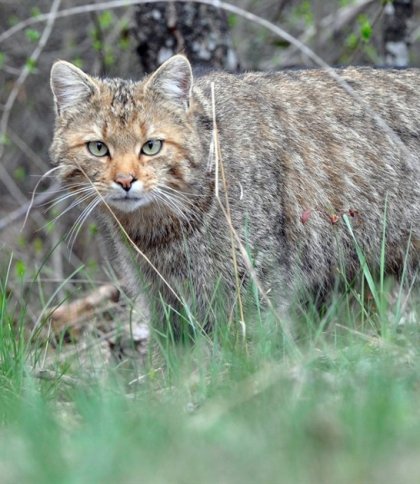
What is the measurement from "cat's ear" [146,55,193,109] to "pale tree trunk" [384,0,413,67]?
2.99 metres

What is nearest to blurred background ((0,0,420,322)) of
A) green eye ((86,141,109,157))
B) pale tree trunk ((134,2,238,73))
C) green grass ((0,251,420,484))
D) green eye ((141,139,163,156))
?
pale tree trunk ((134,2,238,73))

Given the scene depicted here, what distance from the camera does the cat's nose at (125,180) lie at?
4926 millimetres

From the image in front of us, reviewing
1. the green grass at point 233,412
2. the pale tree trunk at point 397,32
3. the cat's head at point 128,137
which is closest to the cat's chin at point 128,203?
the cat's head at point 128,137

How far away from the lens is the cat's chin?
4.99 m

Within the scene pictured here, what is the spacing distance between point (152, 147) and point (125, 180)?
33 centimetres

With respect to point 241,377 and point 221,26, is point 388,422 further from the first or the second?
point 221,26

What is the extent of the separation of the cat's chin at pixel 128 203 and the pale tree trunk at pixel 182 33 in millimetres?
2062

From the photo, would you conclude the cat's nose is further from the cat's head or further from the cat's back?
the cat's back

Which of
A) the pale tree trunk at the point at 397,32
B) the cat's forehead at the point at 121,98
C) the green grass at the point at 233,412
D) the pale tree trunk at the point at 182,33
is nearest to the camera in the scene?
the green grass at the point at 233,412

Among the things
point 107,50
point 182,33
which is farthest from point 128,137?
point 107,50

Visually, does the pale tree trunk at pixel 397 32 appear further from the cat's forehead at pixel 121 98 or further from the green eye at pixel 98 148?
the green eye at pixel 98 148

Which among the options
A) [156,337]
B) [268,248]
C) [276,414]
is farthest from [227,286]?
[276,414]

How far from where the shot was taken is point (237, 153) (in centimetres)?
549

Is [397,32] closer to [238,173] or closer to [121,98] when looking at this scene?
[238,173]
